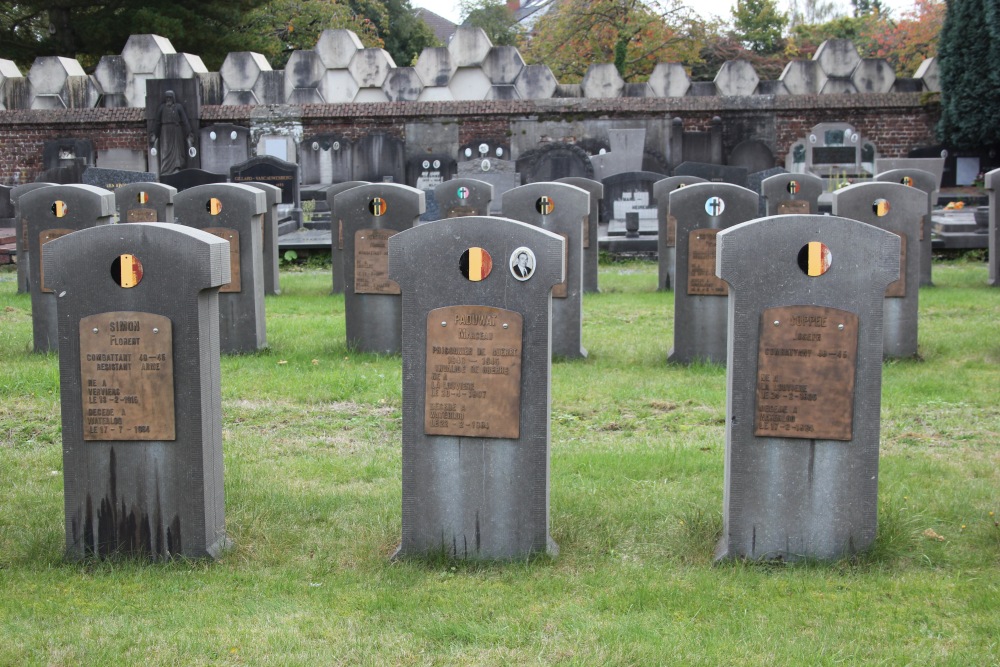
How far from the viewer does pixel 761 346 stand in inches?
190

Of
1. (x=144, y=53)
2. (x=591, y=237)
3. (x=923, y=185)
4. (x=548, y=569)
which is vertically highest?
(x=144, y=53)

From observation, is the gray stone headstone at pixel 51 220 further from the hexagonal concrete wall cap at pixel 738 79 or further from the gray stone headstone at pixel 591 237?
the hexagonal concrete wall cap at pixel 738 79

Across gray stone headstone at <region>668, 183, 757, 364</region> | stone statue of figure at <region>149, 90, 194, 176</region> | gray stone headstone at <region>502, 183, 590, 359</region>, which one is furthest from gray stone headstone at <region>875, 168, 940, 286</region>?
stone statue of figure at <region>149, 90, 194, 176</region>

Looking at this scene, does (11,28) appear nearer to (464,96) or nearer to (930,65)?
(464,96)

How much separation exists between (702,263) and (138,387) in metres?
5.51

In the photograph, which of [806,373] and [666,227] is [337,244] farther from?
[806,373]

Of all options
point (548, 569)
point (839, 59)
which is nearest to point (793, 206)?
point (548, 569)

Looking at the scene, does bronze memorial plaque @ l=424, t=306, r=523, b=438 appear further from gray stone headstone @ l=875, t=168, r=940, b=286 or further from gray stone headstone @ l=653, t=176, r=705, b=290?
gray stone headstone @ l=875, t=168, r=940, b=286

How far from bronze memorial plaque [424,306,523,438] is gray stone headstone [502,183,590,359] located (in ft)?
15.8

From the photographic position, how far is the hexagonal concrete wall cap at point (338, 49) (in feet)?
83.4

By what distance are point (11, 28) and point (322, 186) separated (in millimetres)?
13621

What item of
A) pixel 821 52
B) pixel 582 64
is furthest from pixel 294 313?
pixel 582 64

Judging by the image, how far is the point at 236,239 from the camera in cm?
985

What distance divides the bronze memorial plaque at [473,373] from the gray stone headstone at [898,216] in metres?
5.24
